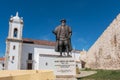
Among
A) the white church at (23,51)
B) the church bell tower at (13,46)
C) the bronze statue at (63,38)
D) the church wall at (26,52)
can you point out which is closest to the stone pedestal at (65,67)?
the bronze statue at (63,38)

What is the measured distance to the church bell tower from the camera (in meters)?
37.0

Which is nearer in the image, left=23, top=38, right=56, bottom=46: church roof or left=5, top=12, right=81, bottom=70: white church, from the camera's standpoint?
left=5, top=12, right=81, bottom=70: white church

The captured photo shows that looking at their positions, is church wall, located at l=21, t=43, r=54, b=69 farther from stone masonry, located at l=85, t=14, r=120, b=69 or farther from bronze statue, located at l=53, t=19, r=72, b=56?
bronze statue, located at l=53, t=19, r=72, b=56

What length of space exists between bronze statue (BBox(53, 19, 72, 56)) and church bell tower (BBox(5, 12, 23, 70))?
1144 inches

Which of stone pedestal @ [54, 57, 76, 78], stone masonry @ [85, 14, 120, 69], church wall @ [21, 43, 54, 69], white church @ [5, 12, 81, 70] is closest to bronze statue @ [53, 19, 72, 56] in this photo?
stone pedestal @ [54, 57, 76, 78]

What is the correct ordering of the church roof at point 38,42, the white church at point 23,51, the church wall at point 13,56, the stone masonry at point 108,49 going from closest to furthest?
the stone masonry at point 108,49
the church wall at point 13,56
the white church at point 23,51
the church roof at point 38,42

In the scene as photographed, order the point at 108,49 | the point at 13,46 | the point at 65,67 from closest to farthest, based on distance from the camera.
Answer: the point at 65,67
the point at 108,49
the point at 13,46

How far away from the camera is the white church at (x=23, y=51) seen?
3744 cm

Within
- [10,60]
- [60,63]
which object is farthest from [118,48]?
[10,60]

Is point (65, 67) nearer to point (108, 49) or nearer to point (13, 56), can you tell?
point (108, 49)

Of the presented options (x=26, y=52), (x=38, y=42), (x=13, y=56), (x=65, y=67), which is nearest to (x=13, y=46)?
(x=13, y=56)

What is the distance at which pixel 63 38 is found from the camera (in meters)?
9.13

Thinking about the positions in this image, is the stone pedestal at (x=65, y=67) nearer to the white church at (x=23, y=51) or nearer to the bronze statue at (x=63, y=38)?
the bronze statue at (x=63, y=38)

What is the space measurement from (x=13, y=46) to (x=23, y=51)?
9.13 ft
